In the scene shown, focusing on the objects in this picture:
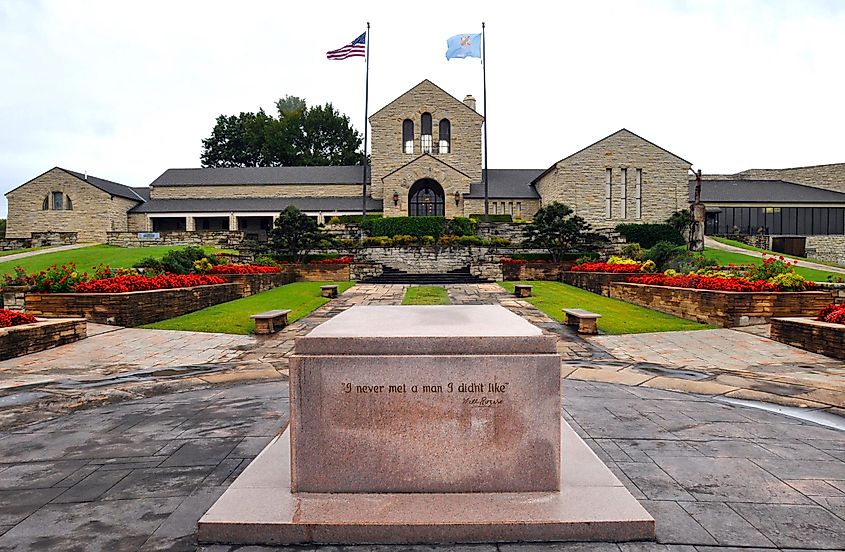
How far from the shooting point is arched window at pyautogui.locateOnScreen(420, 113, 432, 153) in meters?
47.0

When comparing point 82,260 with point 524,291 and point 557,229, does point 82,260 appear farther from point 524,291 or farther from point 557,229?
point 557,229

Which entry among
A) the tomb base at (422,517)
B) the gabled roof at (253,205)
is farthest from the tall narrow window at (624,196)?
the tomb base at (422,517)

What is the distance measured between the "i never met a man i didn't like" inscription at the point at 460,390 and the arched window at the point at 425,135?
45255 mm

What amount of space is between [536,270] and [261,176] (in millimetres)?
32658

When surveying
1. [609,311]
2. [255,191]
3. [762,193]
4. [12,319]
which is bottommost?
[609,311]

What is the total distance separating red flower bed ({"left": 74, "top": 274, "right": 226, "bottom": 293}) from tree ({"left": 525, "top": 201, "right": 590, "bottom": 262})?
57.0 feet

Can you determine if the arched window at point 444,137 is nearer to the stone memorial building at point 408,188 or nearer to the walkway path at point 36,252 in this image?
the stone memorial building at point 408,188

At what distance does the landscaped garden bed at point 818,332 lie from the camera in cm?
946

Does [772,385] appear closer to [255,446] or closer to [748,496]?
[748,496]

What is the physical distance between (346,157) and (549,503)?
2710 inches

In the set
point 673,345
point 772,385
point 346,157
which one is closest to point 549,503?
point 772,385

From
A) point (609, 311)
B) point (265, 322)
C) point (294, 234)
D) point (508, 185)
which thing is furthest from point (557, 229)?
point (508, 185)

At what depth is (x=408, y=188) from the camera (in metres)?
42.2

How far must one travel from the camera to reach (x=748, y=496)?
11.6 feet
